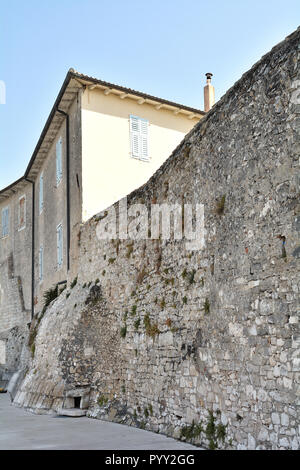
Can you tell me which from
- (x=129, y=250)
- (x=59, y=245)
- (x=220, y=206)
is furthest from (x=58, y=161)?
(x=220, y=206)

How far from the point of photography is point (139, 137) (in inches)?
646

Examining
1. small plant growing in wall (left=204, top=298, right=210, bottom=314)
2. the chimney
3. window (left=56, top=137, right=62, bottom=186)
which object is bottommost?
small plant growing in wall (left=204, top=298, right=210, bottom=314)

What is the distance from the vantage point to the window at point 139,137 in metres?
16.2

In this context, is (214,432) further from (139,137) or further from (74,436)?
(139,137)

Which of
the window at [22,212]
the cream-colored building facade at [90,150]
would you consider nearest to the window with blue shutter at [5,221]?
the window at [22,212]

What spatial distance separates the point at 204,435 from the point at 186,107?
41.3ft

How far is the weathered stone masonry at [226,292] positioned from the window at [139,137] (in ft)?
20.2

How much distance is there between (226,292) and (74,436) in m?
3.48

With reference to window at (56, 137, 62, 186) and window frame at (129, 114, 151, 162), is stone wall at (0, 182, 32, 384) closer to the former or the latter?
window at (56, 137, 62, 186)

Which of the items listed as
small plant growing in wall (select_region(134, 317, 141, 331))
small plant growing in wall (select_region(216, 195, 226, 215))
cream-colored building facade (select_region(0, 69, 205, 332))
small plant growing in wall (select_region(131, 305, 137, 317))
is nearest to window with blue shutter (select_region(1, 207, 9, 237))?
cream-colored building facade (select_region(0, 69, 205, 332))

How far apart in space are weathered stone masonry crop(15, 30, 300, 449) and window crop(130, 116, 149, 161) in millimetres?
6156

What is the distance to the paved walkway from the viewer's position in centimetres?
695

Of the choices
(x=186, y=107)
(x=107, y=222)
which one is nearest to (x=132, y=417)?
(x=107, y=222)
